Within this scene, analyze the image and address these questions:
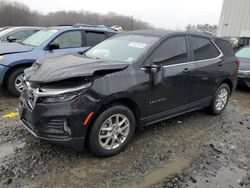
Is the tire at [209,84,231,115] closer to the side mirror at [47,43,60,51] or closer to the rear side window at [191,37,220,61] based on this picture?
the rear side window at [191,37,220,61]

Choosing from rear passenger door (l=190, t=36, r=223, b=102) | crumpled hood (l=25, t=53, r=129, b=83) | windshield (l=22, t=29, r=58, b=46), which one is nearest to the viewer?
crumpled hood (l=25, t=53, r=129, b=83)

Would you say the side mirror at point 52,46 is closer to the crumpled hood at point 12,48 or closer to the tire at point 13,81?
the crumpled hood at point 12,48

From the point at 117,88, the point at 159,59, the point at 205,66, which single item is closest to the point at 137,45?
the point at 159,59

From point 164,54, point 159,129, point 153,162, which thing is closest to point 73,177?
point 153,162

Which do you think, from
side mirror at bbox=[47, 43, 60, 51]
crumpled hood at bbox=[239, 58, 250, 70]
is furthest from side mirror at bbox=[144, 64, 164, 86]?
crumpled hood at bbox=[239, 58, 250, 70]

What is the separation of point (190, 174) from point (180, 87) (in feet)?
4.79

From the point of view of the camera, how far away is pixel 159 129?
452 cm

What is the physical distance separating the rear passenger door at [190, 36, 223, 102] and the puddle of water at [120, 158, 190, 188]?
1.38m

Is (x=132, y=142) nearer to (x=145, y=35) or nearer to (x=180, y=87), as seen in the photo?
(x=180, y=87)

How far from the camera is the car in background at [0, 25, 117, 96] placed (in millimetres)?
5762

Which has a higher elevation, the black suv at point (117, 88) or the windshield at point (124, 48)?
the windshield at point (124, 48)

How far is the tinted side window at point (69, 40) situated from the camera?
6571mm

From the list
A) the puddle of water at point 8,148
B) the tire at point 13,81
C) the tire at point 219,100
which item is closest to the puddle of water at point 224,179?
the tire at point 219,100

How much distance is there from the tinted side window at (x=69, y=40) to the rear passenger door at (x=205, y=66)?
132 inches
